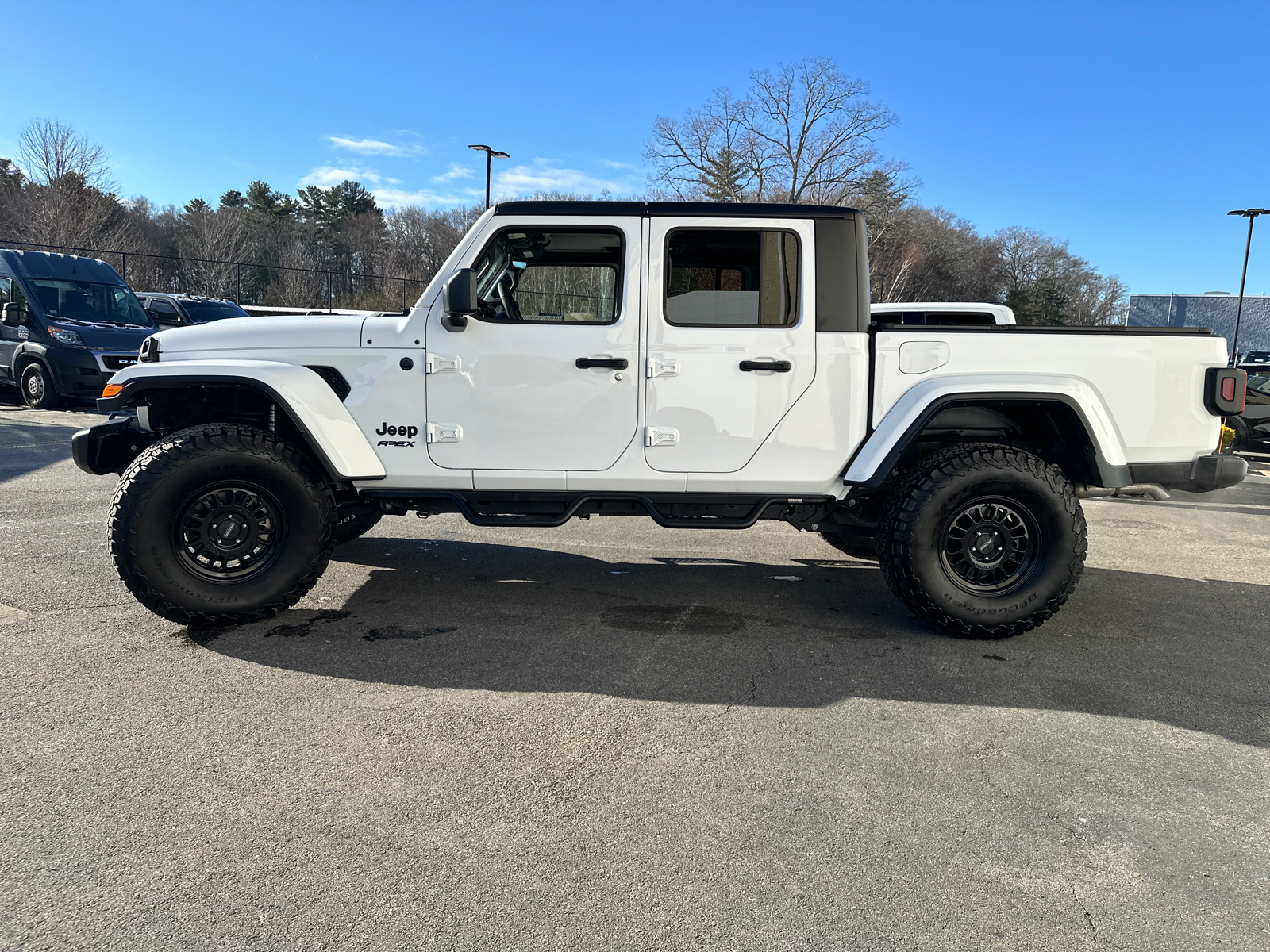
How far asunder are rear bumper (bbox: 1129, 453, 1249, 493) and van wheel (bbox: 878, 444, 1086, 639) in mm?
401

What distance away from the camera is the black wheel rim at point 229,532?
434 centimetres

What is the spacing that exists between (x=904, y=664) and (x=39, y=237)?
1436 inches

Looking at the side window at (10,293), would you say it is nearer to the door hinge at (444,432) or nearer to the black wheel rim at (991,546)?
the door hinge at (444,432)

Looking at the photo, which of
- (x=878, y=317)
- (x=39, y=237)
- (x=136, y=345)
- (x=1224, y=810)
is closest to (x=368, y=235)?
(x=39, y=237)

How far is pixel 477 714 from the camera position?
11.3 ft

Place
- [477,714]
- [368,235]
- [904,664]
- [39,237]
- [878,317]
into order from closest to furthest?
1. [477,714]
2. [904,664]
3. [878,317]
4. [39,237]
5. [368,235]

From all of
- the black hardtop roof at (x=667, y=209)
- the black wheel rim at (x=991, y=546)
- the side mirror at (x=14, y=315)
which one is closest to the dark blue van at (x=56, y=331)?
the side mirror at (x=14, y=315)

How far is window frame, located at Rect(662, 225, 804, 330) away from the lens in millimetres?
4469

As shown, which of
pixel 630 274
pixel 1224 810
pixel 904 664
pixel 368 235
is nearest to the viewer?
pixel 1224 810

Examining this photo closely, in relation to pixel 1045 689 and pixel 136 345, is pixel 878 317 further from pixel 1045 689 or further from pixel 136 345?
pixel 136 345

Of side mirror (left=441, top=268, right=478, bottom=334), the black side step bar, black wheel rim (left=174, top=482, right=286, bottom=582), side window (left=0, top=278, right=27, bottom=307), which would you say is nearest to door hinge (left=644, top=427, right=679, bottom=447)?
the black side step bar

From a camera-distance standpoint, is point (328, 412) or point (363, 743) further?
point (328, 412)

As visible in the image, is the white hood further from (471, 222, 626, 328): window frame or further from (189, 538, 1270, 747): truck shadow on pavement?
(189, 538, 1270, 747): truck shadow on pavement

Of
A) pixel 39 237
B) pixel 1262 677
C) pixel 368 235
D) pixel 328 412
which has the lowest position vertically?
pixel 1262 677
